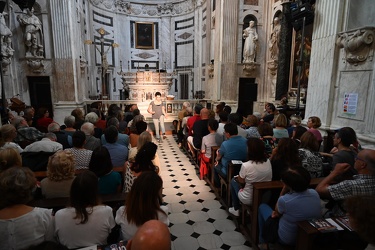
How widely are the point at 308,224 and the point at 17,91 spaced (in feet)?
29.4

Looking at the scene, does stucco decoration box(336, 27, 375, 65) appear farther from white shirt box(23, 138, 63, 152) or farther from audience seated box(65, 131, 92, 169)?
white shirt box(23, 138, 63, 152)

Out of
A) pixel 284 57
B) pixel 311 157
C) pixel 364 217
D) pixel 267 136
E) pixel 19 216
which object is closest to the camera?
pixel 364 217

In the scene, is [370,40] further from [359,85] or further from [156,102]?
[156,102]

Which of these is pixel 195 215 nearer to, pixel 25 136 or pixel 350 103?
pixel 25 136

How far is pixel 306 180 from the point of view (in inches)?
81.2

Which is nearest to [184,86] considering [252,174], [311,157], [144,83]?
[144,83]

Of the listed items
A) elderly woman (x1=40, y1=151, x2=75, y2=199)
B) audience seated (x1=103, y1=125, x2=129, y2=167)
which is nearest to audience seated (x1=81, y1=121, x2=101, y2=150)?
audience seated (x1=103, y1=125, x2=129, y2=167)

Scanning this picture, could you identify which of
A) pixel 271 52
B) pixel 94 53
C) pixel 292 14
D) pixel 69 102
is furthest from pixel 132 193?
pixel 94 53

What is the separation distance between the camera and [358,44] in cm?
468

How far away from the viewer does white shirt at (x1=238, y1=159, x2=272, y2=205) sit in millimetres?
2830

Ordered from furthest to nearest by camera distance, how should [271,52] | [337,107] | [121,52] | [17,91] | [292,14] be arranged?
[121,52], [271,52], [17,91], [292,14], [337,107]

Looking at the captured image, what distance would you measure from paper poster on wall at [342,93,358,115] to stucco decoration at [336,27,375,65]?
0.65 metres

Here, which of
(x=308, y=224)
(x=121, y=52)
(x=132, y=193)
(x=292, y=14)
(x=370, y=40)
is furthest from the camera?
(x=121, y=52)

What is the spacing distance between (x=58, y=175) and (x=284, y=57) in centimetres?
847
